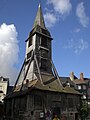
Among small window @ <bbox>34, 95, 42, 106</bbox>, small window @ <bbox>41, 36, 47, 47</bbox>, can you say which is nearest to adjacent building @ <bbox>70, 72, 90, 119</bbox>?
small window @ <bbox>41, 36, 47, 47</bbox>

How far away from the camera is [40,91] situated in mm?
25016

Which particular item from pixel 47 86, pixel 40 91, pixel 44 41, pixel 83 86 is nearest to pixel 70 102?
pixel 47 86

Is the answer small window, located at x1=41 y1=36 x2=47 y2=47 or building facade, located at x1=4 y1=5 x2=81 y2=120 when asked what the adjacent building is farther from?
small window, located at x1=41 y1=36 x2=47 y2=47

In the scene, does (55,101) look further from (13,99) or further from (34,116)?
(13,99)

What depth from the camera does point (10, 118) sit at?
2789 centimetres

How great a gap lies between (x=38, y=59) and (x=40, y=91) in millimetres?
7063

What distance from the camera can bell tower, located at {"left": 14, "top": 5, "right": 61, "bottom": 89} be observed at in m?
29.0

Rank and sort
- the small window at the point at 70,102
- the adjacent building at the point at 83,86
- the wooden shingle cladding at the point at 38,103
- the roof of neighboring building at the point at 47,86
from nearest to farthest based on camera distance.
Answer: the wooden shingle cladding at the point at 38,103 < the roof of neighboring building at the point at 47,86 < the small window at the point at 70,102 < the adjacent building at the point at 83,86

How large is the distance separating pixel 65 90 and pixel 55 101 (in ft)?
9.54

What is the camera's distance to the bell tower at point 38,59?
95.0 ft

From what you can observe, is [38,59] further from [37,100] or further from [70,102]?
[70,102]

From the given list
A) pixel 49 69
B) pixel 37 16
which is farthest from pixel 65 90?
pixel 37 16

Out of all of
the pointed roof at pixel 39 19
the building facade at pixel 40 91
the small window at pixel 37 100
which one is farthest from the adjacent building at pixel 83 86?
the small window at pixel 37 100

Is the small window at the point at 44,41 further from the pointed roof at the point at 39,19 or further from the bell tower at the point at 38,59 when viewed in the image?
the pointed roof at the point at 39,19
